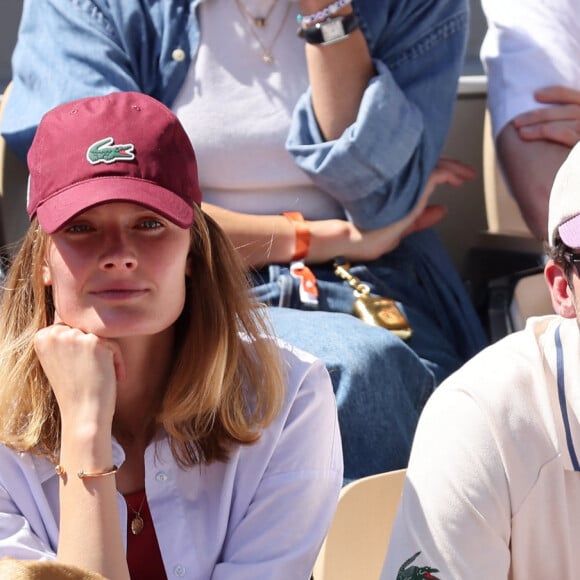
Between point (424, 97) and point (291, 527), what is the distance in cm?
133

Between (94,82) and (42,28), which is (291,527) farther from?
(42,28)

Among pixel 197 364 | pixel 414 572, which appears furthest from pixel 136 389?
pixel 414 572

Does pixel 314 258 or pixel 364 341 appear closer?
pixel 364 341

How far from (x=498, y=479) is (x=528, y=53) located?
1.60m

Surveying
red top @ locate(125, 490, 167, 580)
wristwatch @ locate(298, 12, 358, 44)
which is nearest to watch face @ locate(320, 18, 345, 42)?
wristwatch @ locate(298, 12, 358, 44)

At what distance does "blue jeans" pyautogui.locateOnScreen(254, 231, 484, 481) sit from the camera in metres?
2.30

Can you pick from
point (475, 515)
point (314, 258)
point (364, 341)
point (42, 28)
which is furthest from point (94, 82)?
point (475, 515)

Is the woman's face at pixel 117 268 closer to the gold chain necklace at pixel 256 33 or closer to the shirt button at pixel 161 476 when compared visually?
the shirt button at pixel 161 476

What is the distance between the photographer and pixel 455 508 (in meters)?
1.52

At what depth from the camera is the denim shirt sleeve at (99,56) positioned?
2602mm

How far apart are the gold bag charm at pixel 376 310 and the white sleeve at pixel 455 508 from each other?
0.94 meters

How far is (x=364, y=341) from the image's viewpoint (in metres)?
2.36

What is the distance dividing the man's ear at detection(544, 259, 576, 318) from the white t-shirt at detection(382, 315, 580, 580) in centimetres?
5

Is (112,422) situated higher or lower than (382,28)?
lower
